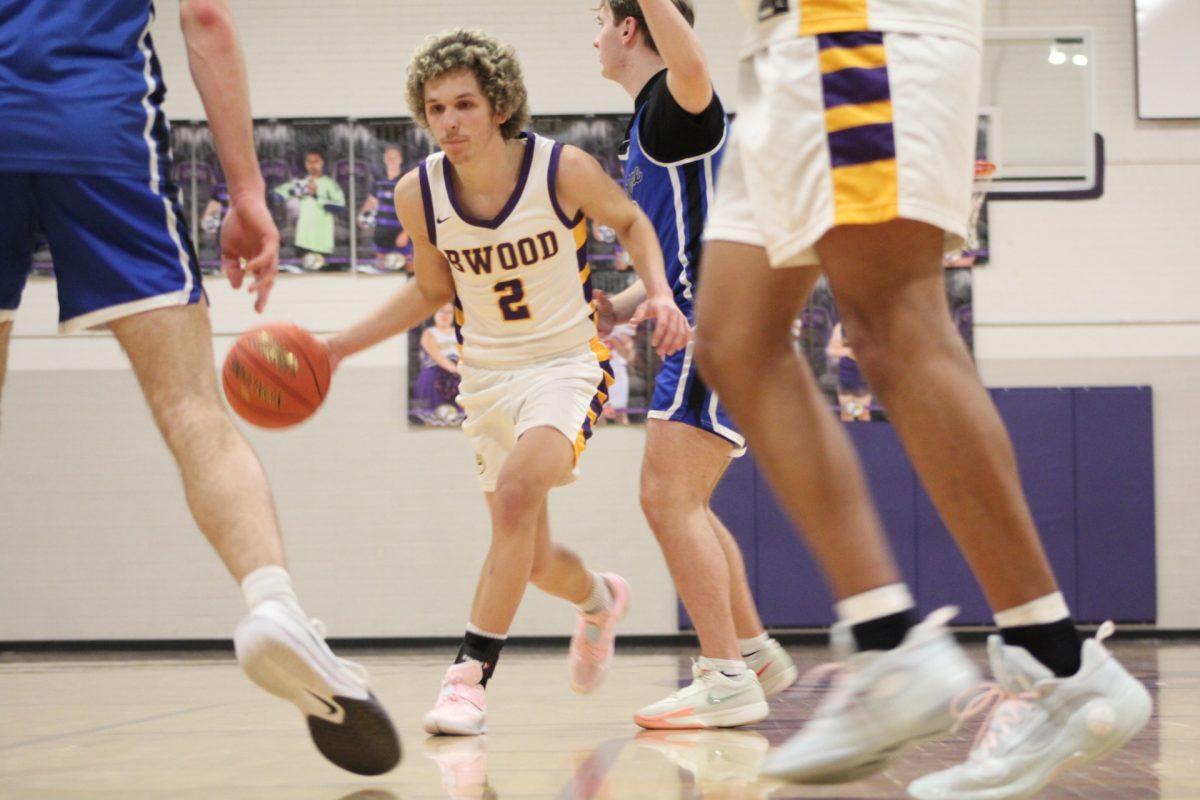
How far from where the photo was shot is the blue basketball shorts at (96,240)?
6.77 ft

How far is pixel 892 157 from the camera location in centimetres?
175

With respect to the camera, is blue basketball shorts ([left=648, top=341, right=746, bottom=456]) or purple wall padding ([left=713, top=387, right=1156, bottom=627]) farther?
purple wall padding ([left=713, top=387, right=1156, bottom=627])

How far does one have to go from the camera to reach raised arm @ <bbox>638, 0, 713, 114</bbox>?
3.14m

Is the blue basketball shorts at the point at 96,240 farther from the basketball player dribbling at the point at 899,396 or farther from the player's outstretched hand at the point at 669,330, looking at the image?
the player's outstretched hand at the point at 669,330

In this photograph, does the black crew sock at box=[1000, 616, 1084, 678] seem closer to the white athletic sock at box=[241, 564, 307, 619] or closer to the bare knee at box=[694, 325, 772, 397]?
the bare knee at box=[694, 325, 772, 397]

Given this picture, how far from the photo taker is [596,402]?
3.66 meters

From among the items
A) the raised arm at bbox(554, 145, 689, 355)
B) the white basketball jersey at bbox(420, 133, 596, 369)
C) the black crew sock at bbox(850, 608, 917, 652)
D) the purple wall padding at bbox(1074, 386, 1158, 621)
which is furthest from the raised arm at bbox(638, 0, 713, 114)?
the purple wall padding at bbox(1074, 386, 1158, 621)

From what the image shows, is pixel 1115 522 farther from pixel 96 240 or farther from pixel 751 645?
pixel 96 240

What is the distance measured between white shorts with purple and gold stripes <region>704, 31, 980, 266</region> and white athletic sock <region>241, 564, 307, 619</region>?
90cm

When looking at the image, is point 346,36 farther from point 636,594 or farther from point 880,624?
point 880,624

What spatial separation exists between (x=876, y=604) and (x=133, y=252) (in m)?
1.30

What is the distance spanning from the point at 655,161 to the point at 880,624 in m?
2.29

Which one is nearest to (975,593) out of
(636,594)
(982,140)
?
(636,594)

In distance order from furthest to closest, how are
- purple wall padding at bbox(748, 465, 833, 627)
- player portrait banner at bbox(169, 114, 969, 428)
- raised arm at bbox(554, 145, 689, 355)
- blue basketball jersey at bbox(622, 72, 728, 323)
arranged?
player portrait banner at bbox(169, 114, 969, 428), purple wall padding at bbox(748, 465, 833, 627), blue basketball jersey at bbox(622, 72, 728, 323), raised arm at bbox(554, 145, 689, 355)
